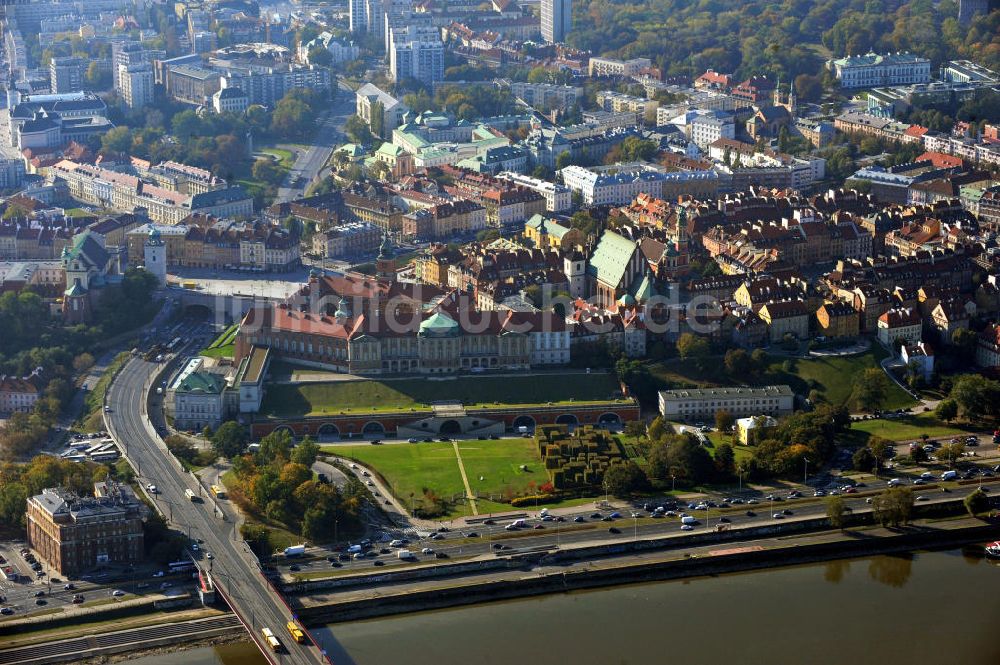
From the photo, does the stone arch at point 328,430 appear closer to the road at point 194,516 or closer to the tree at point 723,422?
the road at point 194,516

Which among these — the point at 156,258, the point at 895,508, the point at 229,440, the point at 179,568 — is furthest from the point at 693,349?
the point at 156,258

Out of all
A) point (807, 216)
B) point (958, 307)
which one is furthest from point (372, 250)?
point (958, 307)

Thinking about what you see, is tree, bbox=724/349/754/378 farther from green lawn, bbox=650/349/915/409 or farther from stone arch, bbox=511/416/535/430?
stone arch, bbox=511/416/535/430

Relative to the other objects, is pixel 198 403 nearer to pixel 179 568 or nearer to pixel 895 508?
pixel 179 568

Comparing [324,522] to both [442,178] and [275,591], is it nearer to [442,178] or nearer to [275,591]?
[275,591]

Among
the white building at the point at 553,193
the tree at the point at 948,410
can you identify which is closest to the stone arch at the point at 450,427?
the tree at the point at 948,410

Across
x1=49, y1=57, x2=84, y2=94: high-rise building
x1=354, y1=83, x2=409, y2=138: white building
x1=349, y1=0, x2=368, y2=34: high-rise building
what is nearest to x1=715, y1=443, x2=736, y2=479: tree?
x1=354, y1=83, x2=409, y2=138: white building

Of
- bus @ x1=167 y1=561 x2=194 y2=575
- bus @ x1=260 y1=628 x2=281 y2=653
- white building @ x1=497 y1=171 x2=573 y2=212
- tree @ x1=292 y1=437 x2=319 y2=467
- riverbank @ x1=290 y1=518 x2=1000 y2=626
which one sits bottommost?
riverbank @ x1=290 y1=518 x2=1000 y2=626
